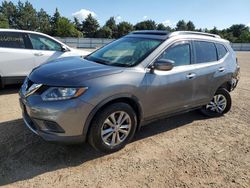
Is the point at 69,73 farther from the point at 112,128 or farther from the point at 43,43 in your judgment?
the point at 43,43

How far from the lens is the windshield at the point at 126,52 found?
421 centimetres

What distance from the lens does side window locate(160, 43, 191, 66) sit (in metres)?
4.41

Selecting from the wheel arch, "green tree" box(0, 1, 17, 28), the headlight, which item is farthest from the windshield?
"green tree" box(0, 1, 17, 28)

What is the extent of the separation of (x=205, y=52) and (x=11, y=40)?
189 inches

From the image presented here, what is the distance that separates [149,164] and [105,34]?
233 feet

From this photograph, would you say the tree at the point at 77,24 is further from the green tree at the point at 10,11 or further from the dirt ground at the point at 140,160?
the dirt ground at the point at 140,160

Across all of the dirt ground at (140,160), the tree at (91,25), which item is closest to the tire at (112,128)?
the dirt ground at (140,160)

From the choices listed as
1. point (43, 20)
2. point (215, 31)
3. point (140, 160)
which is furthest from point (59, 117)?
point (43, 20)

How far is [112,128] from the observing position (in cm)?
386

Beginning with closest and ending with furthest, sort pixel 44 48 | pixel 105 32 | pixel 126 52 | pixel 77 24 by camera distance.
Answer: pixel 126 52, pixel 44 48, pixel 105 32, pixel 77 24

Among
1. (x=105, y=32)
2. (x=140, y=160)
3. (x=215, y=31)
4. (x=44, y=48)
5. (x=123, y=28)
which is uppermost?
(x=215, y=31)

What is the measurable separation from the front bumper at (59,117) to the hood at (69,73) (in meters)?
0.25

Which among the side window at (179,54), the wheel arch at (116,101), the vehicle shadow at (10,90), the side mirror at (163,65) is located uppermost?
the side window at (179,54)

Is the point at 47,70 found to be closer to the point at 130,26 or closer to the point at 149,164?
the point at 149,164
